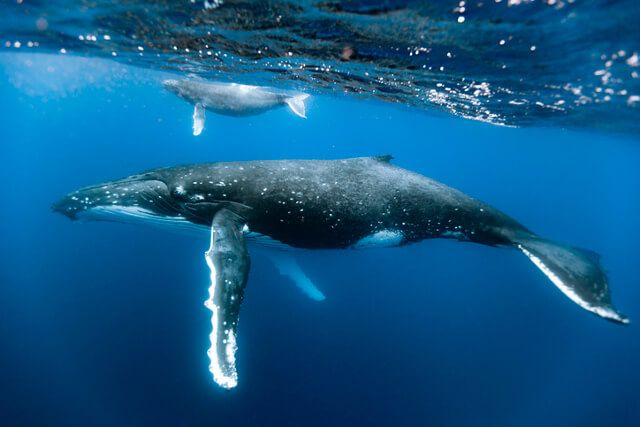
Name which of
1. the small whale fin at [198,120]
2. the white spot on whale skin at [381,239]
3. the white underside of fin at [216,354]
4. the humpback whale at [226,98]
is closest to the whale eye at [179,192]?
the white underside of fin at [216,354]

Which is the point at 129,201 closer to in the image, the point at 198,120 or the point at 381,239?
the point at 381,239

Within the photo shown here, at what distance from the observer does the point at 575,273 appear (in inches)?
208

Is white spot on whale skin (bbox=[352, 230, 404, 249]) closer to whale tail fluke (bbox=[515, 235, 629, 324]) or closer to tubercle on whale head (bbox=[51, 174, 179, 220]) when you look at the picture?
whale tail fluke (bbox=[515, 235, 629, 324])

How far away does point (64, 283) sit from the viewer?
16.2 metres

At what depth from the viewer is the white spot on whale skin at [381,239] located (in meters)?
6.54

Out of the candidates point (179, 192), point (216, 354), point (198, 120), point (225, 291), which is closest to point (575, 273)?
point (225, 291)

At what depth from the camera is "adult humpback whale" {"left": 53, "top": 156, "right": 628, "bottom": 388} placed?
5.70m

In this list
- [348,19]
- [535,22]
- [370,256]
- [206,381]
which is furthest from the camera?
[370,256]

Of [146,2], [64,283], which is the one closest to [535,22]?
[146,2]

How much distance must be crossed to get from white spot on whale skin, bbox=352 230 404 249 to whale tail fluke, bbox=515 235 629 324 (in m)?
2.44

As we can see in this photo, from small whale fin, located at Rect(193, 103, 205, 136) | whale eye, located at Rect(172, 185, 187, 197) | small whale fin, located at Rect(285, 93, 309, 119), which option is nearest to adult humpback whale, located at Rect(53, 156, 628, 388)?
whale eye, located at Rect(172, 185, 187, 197)

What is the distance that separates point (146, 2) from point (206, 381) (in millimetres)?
12337

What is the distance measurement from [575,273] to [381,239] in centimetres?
342

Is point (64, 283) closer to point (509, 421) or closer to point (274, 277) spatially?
point (274, 277)
